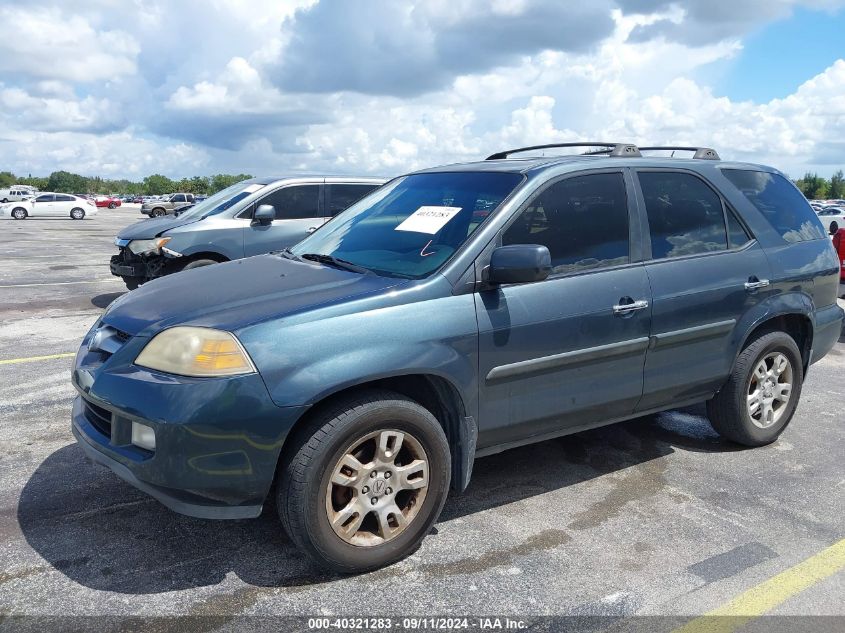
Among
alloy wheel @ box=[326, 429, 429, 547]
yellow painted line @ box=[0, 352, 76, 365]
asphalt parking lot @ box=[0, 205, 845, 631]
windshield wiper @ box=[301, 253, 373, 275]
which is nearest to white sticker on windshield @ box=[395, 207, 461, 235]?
windshield wiper @ box=[301, 253, 373, 275]

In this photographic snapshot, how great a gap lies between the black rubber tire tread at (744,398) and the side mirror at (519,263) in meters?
1.85

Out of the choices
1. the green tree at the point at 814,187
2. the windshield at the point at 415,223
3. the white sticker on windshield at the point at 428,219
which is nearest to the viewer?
the windshield at the point at 415,223

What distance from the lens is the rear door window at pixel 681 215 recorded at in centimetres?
404

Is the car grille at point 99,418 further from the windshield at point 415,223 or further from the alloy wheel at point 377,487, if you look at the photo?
the windshield at point 415,223

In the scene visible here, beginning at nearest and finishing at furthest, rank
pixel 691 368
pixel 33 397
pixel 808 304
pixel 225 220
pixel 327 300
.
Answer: pixel 327 300 → pixel 691 368 → pixel 808 304 → pixel 33 397 → pixel 225 220

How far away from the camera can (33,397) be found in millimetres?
5363

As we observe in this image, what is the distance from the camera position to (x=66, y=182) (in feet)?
450

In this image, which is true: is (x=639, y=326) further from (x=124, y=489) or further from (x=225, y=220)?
(x=225, y=220)

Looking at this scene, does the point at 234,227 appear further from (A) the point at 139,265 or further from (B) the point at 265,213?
(A) the point at 139,265

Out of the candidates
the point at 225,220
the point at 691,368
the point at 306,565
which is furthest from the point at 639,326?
the point at 225,220

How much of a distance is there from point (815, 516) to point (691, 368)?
97 centimetres

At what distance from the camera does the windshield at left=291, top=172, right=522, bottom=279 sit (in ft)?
11.5

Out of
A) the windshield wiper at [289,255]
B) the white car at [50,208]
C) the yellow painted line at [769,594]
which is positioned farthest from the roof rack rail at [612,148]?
the white car at [50,208]

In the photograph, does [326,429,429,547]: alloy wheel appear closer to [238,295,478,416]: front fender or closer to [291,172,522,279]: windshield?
[238,295,478,416]: front fender
